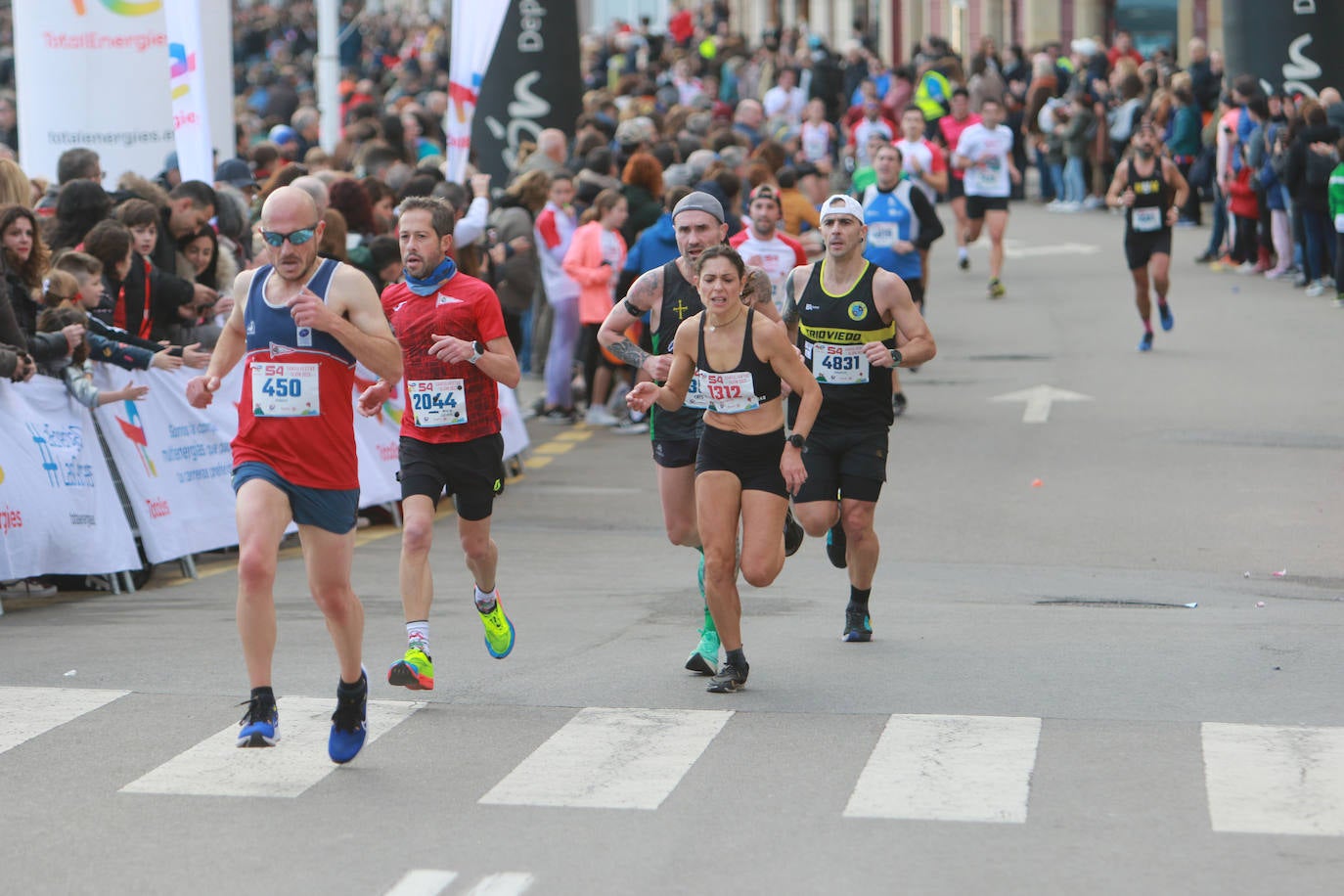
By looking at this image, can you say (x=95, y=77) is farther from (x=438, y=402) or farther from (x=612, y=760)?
(x=612, y=760)

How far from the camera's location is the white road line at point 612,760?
281 inches

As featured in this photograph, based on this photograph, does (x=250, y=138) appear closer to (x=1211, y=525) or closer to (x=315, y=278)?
(x=1211, y=525)

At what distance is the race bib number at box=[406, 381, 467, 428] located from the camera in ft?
29.7

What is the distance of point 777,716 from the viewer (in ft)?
27.5

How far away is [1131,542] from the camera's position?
1297 cm

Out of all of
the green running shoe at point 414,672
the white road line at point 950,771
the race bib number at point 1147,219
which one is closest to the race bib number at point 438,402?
the green running shoe at point 414,672

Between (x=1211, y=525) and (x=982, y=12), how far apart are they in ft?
120

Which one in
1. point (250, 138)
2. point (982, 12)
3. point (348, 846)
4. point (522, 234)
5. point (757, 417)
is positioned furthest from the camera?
point (982, 12)

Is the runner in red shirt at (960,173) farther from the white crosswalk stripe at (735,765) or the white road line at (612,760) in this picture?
the white crosswalk stripe at (735,765)

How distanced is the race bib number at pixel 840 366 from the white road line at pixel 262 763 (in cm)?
279

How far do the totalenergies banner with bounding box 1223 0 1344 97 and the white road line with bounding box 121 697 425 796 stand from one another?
16489 millimetres

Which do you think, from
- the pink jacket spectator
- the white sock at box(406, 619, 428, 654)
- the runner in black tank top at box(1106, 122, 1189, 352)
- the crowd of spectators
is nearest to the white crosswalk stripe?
the white sock at box(406, 619, 428, 654)

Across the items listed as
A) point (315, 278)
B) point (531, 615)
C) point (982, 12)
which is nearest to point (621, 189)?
point (531, 615)

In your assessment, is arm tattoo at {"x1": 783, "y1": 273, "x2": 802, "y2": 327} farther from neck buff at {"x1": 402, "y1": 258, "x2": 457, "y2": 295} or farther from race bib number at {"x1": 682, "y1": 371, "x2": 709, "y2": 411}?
neck buff at {"x1": 402, "y1": 258, "x2": 457, "y2": 295}
